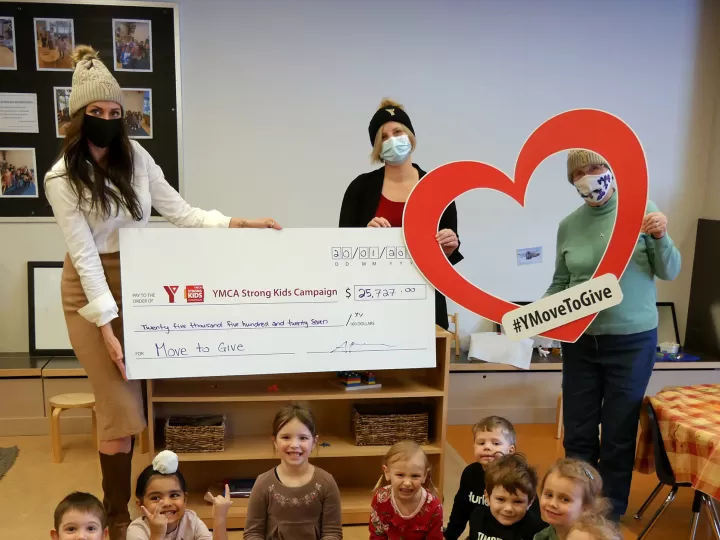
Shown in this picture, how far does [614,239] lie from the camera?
212cm

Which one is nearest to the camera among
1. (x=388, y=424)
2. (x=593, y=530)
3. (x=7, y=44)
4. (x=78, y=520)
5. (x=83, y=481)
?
(x=593, y=530)

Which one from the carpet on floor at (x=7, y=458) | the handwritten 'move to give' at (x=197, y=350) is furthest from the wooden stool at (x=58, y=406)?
the handwritten 'move to give' at (x=197, y=350)

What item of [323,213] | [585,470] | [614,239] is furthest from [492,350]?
[585,470]

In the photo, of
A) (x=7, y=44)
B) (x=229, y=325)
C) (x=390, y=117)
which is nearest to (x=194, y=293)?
(x=229, y=325)

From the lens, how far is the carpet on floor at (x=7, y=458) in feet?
9.84

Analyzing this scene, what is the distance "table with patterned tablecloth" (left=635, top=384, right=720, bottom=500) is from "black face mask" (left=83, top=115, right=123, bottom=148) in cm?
214

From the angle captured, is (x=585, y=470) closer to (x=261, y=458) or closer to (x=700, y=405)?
(x=700, y=405)

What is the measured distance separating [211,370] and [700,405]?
6.03 feet

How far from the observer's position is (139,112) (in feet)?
11.6

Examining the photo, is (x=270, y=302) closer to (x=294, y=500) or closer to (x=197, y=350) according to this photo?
(x=197, y=350)

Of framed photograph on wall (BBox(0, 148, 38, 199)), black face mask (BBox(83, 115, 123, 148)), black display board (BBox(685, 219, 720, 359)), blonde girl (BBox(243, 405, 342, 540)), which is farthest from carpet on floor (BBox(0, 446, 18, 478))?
black display board (BBox(685, 219, 720, 359))

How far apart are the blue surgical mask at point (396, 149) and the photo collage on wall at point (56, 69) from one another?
1820 millimetres

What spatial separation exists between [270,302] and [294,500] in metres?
0.69

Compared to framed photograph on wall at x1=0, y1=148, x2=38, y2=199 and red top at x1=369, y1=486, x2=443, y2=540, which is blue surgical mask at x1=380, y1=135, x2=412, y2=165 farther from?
framed photograph on wall at x1=0, y1=148, x2=38, y2=199
